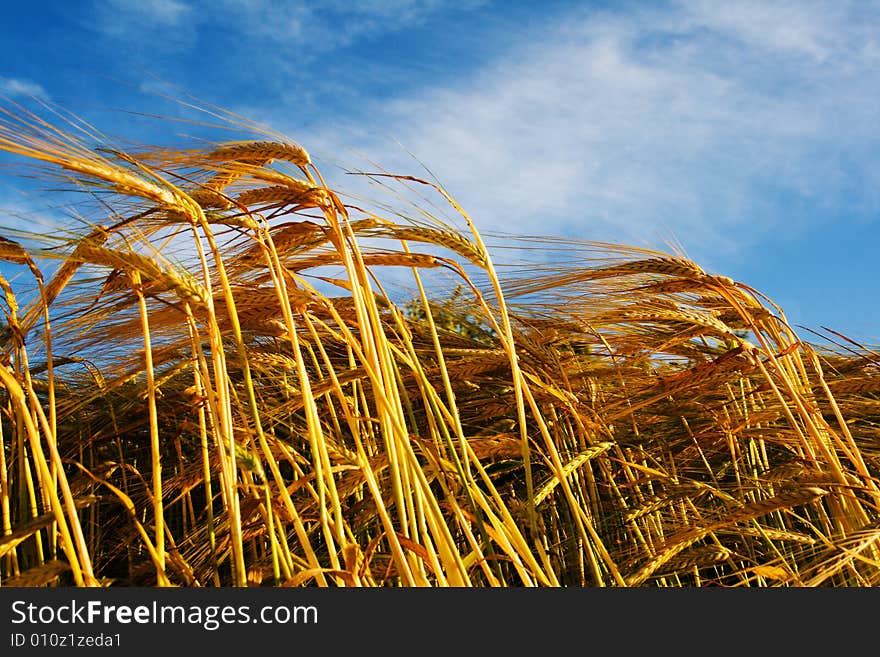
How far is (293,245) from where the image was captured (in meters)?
1.58

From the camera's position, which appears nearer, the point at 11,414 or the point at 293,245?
the point at 293,245

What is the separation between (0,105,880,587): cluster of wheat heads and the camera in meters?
1.21

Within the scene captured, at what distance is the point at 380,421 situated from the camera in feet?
4.05

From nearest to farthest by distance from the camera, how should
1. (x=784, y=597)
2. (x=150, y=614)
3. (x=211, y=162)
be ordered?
1. (x=150, y=614)
2. (x=784, y=597)
3. (x=211, y=162)

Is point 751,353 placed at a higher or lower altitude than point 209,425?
lower

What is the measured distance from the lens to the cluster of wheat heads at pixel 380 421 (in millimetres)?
1207

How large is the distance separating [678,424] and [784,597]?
1.07 meters

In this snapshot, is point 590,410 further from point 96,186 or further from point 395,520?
point 96,186

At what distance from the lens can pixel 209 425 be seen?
1.96 meters

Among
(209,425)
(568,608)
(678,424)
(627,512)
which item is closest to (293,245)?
(209,425)

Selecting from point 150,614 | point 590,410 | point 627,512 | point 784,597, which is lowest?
point 784,597

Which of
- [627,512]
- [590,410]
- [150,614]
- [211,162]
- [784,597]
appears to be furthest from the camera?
[590,410]

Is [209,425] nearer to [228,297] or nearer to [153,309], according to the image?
[153,309]

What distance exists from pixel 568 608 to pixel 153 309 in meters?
1.10
